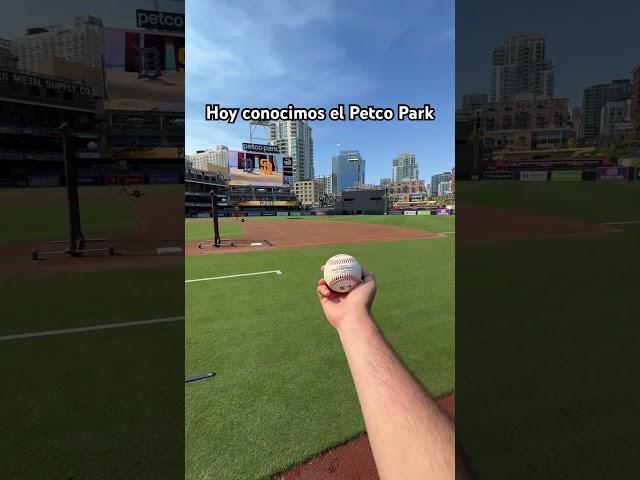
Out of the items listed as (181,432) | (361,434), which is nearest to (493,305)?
(361,434)

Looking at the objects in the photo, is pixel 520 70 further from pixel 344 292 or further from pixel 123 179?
pixel 344 292

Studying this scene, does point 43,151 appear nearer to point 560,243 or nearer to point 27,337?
point 27,337

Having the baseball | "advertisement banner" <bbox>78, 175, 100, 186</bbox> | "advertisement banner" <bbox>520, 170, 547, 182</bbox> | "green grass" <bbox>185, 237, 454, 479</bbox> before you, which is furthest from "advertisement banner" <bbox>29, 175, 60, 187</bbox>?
"advertisement banner" <bbox>520, 170, 547, 182</bbox>

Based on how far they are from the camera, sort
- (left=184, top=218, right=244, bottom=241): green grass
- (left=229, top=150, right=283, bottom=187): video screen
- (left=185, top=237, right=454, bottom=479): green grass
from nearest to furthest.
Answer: (left=185, top=237, right=454, bottom=479): green grass, (left=184, top=218, right=244, bottom=241): green grass, (left=229, top=150, right=283, bottom=187): video screen

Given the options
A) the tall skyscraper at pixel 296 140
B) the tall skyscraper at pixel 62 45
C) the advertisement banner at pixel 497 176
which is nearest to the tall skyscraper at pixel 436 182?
the tall skyscraper at pixel 296 140

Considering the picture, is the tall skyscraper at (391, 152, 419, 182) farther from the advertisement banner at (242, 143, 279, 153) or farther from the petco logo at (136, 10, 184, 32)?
the petco logo at (136, 10, 184, 32)

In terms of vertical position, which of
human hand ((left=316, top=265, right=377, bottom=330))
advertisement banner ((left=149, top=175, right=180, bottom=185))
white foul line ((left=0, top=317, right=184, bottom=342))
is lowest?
white foul line ((left=0, top=317, right=184, bottom=342))

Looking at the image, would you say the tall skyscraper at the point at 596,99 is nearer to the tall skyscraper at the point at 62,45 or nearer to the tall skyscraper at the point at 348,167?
the tall skyscraper at the point at 62,45
